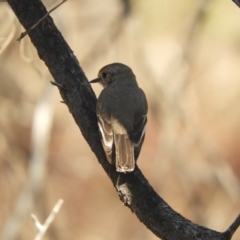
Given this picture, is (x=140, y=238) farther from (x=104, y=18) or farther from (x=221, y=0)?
(x=221, y=0)

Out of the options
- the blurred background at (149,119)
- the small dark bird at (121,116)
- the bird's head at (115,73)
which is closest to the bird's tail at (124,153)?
the small dark bird at (121,116)

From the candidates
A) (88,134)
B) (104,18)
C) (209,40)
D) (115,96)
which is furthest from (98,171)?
(88,134)

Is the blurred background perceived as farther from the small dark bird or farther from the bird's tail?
the bird's tail

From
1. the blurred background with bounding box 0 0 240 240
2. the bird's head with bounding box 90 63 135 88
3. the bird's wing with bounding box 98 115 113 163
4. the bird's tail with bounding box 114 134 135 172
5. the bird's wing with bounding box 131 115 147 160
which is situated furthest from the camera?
the blurred background with bounding box 0 0 240 240

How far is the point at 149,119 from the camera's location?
34.7 feet

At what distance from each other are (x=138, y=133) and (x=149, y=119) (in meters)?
6.28

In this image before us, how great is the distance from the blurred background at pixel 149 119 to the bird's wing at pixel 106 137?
1.35 meters

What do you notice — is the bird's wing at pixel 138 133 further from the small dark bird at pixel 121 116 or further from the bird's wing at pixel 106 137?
the bird's wing at pixel 106 137

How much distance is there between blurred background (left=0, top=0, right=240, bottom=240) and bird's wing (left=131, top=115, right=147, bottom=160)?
126cm

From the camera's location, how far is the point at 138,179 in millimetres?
3412

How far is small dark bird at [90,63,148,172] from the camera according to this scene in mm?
3729

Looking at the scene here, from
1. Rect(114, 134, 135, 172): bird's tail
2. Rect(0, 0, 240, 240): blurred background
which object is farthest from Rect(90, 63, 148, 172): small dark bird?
Rect(0, 0, 240, 240): blurred background

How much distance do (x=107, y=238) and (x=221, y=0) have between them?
4228mm

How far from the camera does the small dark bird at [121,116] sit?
3.73 meters
